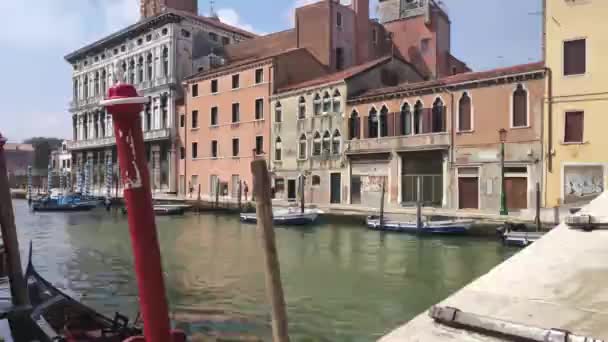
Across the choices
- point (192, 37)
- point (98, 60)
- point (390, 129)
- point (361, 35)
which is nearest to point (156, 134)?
point (192, 37)

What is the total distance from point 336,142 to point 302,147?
208cm

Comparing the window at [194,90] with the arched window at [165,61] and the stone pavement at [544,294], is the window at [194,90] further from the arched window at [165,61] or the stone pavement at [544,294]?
the stone pavement at [544,294]

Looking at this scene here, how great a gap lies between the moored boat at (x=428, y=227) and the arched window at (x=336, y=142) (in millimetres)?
6112

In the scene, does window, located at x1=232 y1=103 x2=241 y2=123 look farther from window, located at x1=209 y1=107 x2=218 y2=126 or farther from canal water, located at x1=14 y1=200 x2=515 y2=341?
canal water, located at x1=14 y1=200 x2=515 y2=341

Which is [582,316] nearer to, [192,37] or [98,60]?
[192,37]

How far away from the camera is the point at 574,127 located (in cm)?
1588

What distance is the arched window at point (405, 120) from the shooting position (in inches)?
789

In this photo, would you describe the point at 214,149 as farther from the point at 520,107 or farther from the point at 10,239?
the point at 10,239

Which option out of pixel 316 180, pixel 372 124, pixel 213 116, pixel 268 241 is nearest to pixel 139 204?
pixel 268 241

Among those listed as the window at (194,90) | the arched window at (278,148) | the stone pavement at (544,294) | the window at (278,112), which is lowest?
the stone pavement at (544,294)

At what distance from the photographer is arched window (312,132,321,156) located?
2328 centimetres

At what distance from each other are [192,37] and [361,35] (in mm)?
10020

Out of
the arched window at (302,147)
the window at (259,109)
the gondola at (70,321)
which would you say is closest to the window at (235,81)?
the window at (259,109)

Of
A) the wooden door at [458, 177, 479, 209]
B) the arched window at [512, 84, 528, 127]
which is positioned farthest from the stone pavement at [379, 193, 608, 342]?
the wooden door at [458, 177, 479, 209]
